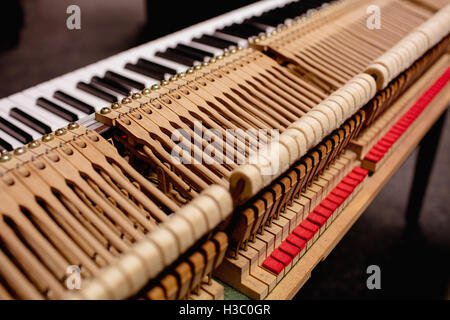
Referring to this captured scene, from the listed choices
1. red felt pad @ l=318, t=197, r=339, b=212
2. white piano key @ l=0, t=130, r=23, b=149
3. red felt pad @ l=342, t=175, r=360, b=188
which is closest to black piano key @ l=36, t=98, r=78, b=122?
white piano key @ l=0, t=130, r=23, b=149

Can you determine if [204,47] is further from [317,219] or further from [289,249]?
[289,249]

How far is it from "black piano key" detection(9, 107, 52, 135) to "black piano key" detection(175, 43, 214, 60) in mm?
1000

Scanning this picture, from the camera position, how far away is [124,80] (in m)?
2.29

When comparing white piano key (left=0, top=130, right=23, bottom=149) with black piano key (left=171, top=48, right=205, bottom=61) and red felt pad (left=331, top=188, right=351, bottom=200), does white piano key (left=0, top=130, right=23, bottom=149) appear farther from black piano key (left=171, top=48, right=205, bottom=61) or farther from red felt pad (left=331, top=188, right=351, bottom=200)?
red felt pad (left=331, top=188, right=351, bottom=200)

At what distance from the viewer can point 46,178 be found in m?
1.27

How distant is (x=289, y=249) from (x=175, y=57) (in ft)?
4.58

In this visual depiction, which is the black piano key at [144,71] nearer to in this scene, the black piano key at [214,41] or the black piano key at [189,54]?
the black piano key at [189,54]

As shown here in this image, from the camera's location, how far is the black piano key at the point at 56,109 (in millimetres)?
1954

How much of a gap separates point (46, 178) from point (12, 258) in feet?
0.79

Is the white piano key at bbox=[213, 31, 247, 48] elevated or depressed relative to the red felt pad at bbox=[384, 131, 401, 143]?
elevated

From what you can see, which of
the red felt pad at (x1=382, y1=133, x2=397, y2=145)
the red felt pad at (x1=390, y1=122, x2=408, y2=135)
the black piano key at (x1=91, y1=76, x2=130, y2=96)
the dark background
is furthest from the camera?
the dark background

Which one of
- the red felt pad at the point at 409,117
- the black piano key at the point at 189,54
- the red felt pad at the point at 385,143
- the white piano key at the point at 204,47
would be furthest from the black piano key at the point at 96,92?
the red felt pad at the point at 409,117

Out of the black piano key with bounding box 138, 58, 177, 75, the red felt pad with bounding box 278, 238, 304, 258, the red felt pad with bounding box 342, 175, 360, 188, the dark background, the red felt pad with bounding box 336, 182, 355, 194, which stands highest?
the black piano key with bounding box 138, 58, 177, 75

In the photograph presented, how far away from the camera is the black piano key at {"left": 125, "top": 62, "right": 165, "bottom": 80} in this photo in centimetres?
236
